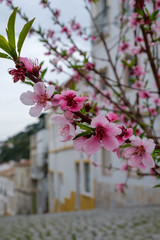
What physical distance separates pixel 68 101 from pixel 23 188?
4165 cm

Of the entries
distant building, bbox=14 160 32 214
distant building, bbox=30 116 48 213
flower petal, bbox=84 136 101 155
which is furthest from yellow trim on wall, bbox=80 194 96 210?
distant building, bbox=14 160 32 214

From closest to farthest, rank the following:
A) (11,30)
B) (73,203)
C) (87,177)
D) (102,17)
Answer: (11,30) → (102,17) → (87,177) → (73,203)

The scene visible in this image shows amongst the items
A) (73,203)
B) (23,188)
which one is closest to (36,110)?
(73,203)

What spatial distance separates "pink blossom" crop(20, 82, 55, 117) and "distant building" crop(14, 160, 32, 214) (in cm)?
3691

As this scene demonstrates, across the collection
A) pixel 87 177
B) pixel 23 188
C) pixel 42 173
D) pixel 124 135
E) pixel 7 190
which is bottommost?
pixel 124 135

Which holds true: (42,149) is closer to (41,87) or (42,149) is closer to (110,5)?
(110,5)

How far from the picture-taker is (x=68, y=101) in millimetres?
1255

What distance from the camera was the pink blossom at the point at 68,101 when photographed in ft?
4.06

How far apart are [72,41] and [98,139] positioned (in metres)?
3.36

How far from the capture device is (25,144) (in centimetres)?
4622

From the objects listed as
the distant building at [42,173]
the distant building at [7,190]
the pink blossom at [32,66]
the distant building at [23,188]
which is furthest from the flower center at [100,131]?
the distant building at [7,190]

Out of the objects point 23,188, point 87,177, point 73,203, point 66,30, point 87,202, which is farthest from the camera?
point 23,188

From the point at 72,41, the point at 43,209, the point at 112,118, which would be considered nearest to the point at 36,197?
the point at 43,209

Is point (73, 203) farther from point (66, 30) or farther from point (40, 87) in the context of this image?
point (40, 87)
